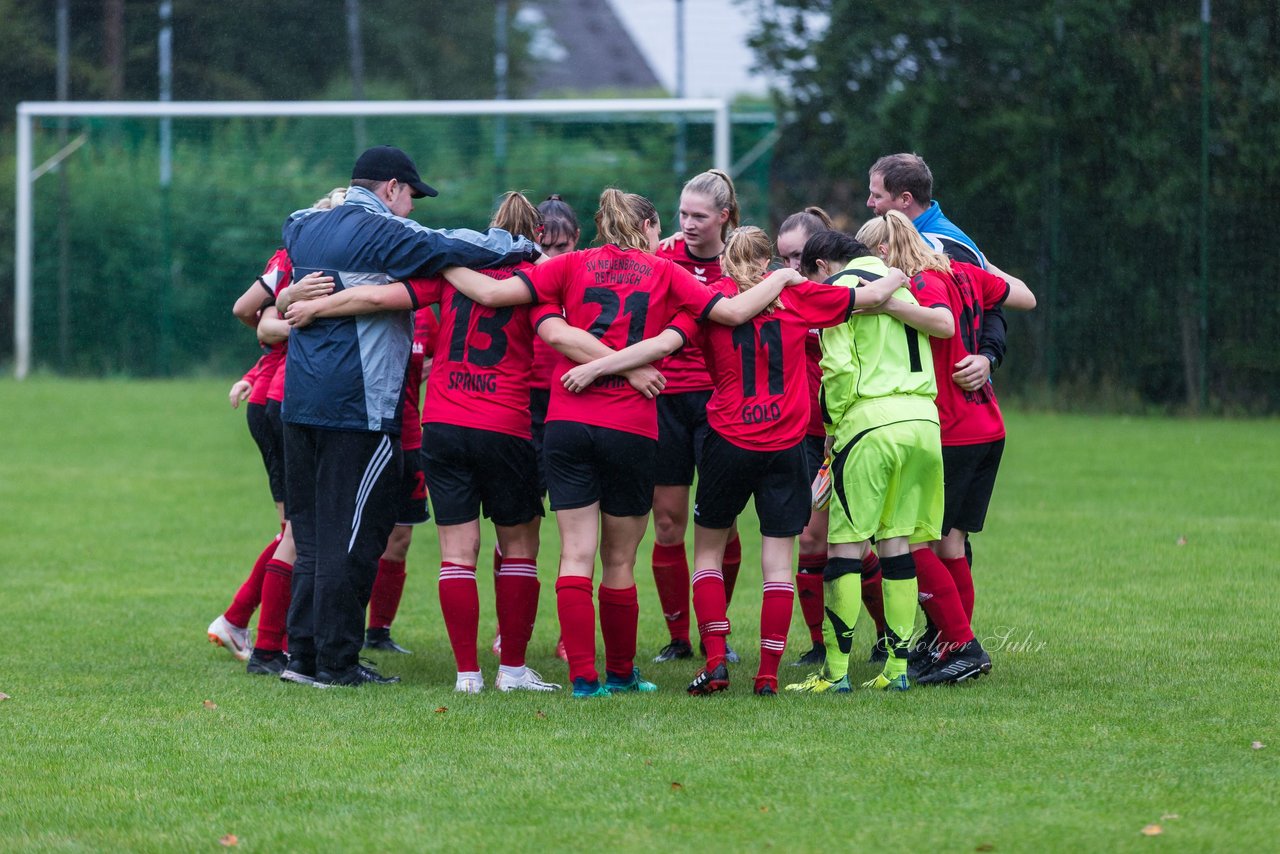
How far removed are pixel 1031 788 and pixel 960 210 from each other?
1409 centimetres

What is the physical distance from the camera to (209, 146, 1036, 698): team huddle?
18.4 feet

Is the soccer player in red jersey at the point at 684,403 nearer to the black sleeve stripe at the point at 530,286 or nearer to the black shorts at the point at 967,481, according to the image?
the black sleeve stripe at the point at 530,286

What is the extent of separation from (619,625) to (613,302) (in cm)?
121

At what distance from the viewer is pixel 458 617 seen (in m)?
5.85

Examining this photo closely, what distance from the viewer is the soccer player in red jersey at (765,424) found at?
5.61 m

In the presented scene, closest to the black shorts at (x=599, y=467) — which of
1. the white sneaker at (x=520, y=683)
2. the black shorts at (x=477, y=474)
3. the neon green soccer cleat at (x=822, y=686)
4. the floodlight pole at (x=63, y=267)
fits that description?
the black shorts at (x=477, y=474)

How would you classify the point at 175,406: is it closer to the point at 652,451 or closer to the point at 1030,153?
the point at 1030,153

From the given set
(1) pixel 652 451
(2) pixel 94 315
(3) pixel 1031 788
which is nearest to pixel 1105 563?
(1) pixel 652 451

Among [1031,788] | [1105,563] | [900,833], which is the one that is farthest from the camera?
[1105,563]

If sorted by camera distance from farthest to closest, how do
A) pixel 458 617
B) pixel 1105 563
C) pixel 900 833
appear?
1. pixel 1105 563
2. pixel 458 617
3. pixel 900 833

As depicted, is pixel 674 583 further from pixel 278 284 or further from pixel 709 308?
pixel 278 284

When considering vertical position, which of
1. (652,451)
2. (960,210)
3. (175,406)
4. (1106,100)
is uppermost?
(1106,100)

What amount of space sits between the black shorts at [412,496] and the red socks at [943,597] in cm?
220

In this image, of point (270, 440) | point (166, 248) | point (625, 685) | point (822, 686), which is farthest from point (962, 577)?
point (166, 248)
